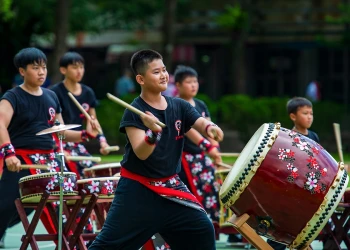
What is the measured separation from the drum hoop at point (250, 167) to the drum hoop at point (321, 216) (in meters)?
0.50

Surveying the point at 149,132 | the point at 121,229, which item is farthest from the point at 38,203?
the point at 149,132

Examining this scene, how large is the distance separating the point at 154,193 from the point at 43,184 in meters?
1.70

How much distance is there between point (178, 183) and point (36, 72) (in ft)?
7.58

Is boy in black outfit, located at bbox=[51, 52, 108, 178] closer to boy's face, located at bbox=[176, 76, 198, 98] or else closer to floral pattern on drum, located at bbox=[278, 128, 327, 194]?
boy's face, located at bbox=[176, 76, 198, 98]

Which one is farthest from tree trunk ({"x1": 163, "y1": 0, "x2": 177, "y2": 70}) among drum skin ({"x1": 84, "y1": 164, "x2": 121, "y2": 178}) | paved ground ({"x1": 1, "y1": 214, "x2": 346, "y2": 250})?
drum skin ({"x1": 84, "y1": 164, "x2": 121, "y2": 178})

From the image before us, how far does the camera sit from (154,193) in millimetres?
6484

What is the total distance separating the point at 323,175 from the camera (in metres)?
6.91

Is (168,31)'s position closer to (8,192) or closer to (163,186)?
(8,192)

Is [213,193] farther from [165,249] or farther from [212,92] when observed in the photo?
[212,92]

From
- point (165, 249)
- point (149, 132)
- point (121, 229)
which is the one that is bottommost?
point (165, 249)

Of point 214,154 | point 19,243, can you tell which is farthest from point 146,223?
point 19,243

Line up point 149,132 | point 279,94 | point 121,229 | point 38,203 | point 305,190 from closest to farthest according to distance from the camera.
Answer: point 149,132, point 121,229, point 305,190, point 38,203, point 279,94

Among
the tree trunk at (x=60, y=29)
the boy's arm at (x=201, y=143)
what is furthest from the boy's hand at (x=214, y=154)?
the tree trunk at (x=60, y=29)

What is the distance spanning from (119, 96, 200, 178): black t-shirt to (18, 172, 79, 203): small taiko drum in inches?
58.4
